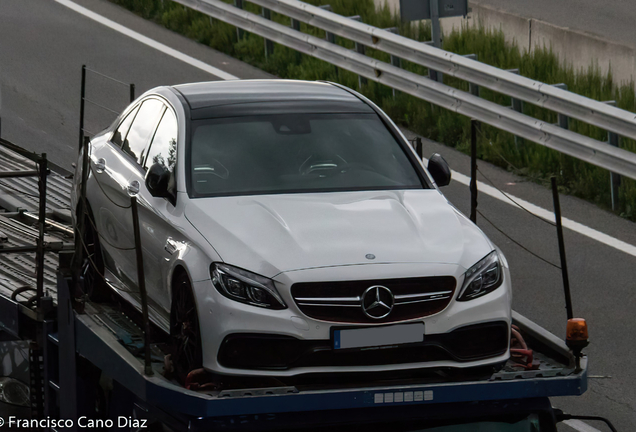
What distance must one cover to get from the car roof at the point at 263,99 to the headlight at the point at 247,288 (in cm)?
179

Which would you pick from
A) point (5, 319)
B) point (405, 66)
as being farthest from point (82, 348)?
point (405, 66)

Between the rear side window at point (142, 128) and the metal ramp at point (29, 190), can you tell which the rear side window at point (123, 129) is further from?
the metal ramp at point (29, 190)

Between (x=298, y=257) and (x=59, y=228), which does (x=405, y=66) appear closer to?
(x=59, y=228)

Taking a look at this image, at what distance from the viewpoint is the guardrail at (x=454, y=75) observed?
12688mm

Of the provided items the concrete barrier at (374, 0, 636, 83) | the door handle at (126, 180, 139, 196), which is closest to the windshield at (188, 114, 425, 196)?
the door handle at (126, 180, 139, 196)

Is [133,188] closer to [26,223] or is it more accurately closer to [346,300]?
[346,300]

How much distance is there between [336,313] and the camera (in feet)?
19.8

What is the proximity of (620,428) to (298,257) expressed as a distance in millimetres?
3419

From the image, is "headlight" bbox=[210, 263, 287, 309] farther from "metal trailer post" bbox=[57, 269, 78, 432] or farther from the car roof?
the car roof

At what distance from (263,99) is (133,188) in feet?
4.04

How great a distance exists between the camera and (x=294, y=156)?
744cm

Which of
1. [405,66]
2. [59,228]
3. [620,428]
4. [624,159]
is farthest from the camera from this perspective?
[405,66]

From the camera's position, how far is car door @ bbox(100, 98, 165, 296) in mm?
7430

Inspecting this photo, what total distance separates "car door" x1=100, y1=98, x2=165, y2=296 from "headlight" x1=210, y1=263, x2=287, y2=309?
1.13 meters
